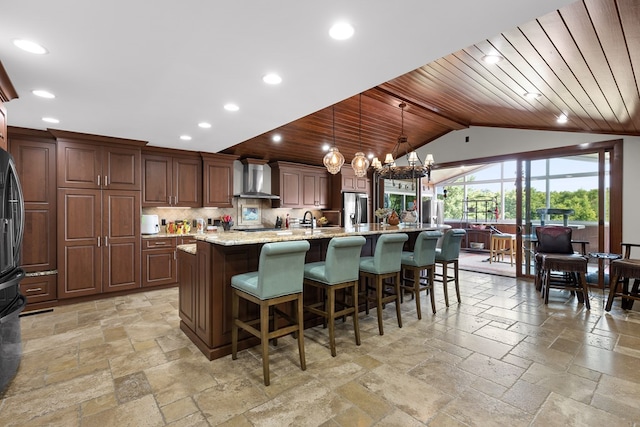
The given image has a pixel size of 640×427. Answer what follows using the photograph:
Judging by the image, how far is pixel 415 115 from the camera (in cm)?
560

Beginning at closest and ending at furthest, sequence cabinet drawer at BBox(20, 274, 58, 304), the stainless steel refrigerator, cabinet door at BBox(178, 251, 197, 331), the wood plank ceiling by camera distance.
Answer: the wood plank ceiling → cabinet door at BBox(178, 251, 197, 331) → cabinet drawer at BBox(20, 274, 58, 304) → the stainless steel refrigerator

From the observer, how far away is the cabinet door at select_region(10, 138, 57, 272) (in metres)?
3.96

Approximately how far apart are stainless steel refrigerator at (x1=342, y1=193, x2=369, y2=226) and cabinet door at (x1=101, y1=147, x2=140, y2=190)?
13.3 feet

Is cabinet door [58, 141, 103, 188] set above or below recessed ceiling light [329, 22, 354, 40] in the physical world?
below

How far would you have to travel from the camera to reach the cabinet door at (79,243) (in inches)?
162

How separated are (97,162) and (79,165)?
21cm

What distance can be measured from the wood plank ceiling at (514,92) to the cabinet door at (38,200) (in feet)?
8.86

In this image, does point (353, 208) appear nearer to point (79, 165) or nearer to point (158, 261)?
point (158, 261)

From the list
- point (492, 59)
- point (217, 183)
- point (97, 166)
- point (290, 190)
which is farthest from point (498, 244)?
point (97, 166)

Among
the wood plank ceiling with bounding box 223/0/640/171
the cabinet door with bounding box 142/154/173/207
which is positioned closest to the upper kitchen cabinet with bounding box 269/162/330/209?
the wood plank ceiling with bounding box 223/0/640/171

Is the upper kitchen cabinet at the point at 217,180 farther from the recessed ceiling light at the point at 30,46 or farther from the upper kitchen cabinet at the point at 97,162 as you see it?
the recessed ceiling light at the point at 30,46

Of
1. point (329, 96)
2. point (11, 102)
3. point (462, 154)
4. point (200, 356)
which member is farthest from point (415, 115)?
point (11, 102)

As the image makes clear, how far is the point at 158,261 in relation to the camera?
193 inches

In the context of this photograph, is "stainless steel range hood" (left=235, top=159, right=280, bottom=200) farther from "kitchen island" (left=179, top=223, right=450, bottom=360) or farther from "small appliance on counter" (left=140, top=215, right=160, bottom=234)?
"kitchen island" (left=179, top=223, right=450, bottom=360)
